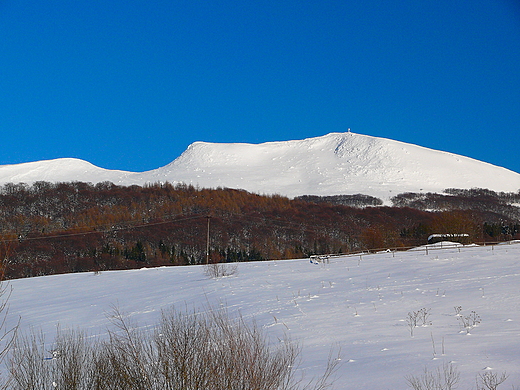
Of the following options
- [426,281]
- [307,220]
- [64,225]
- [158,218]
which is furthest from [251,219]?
[426,281]

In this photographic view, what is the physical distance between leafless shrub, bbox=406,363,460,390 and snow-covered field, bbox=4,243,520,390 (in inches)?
6.6

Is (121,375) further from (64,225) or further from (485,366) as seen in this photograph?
(64,225)

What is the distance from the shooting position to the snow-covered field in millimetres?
11367

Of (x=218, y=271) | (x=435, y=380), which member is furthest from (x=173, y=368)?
(x=218, y=271)

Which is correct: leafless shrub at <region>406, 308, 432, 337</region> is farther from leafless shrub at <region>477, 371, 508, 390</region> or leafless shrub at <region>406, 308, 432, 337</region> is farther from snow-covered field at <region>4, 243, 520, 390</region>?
leafless shrub at <region>477, 371, 508, 390</region>

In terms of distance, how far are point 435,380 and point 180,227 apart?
357 ft

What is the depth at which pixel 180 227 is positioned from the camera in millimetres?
116312

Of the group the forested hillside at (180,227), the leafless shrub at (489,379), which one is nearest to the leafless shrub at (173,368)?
the leafless shrub at (489,379)

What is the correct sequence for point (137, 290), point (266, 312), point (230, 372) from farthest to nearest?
point (137, 290)
point (266, 312)
point (230, 372)

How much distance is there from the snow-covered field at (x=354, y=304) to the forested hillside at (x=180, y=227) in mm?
34826

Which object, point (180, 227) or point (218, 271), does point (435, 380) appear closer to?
point (218, 271)

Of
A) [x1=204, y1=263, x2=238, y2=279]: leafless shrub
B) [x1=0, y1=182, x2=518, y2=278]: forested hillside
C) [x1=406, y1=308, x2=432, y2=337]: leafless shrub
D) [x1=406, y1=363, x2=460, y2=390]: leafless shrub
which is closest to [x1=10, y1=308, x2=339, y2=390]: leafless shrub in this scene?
[x1=406, y1=363, x2=460, y2=390]: leafless shrub

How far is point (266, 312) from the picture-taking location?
2033cm

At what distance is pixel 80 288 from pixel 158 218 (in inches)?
3851
